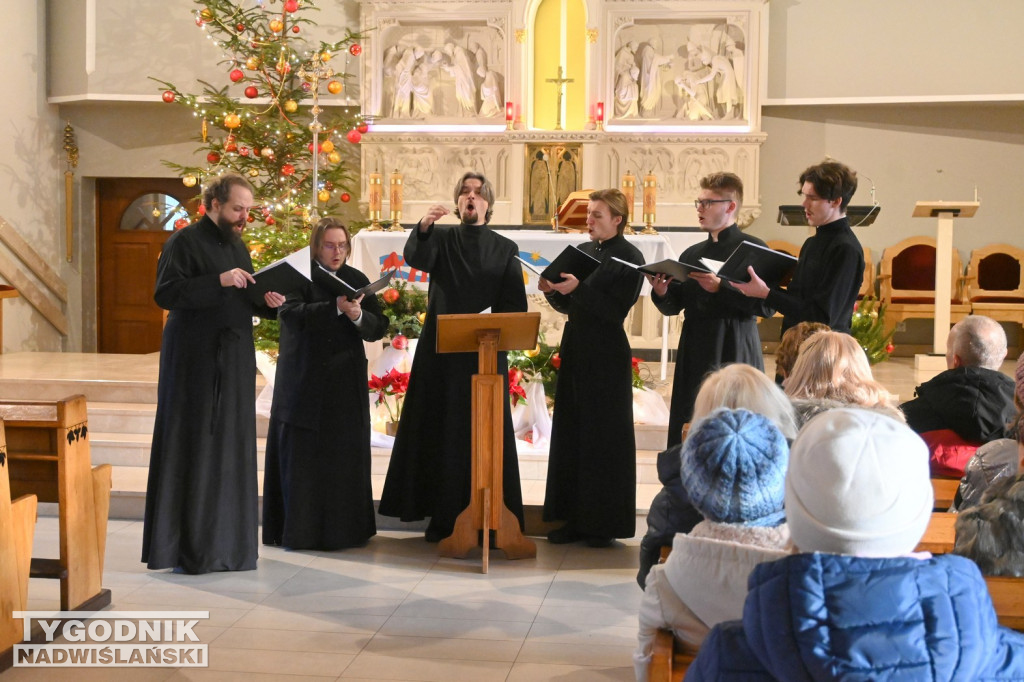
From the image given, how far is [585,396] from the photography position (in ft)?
17.1

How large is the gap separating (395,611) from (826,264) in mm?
2230

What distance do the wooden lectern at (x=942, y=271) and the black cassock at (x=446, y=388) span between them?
5.28 metres

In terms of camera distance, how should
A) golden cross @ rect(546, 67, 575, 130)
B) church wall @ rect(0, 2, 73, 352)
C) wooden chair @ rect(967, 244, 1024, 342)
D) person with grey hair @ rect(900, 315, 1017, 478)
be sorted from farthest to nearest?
1. church wall @ rect(0, 2, 73, 352)
2. golden cross @ rect(546, 67, 575, 130)
3. wooden chair @ rect(967, 244, 1024, 342)
4. person with grey hair @ rect(900, 315, 1017, 478)

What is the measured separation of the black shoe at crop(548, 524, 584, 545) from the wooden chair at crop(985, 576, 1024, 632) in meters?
3.16

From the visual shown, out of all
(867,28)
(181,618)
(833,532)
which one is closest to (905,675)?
(833,532)

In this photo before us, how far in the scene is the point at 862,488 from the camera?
1542 mm

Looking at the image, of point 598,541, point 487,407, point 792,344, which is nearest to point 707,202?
point 792,344

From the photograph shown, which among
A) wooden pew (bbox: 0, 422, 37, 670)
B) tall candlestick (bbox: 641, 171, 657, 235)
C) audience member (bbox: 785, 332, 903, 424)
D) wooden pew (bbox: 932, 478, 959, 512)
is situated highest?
tall candlestick (bbox: 641, 171, 657, 235)

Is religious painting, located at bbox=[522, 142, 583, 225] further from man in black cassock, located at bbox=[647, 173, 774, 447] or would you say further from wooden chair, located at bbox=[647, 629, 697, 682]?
wooden chair, located at bbox=[647, 629, 697, 682]

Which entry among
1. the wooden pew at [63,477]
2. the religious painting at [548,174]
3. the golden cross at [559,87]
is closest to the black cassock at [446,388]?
the wooden pew at [63,477]

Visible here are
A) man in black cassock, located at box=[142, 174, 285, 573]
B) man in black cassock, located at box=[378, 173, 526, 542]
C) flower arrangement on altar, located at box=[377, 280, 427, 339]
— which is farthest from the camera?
flower arrangement on altar, located at box=[377, 280, 427, 339]

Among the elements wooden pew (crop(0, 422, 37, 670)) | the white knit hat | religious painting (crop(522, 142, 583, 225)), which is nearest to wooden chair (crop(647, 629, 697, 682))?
the white knit hat

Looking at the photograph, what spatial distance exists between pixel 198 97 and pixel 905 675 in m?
10.9

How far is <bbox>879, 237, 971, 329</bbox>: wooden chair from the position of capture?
1110 centimetres
